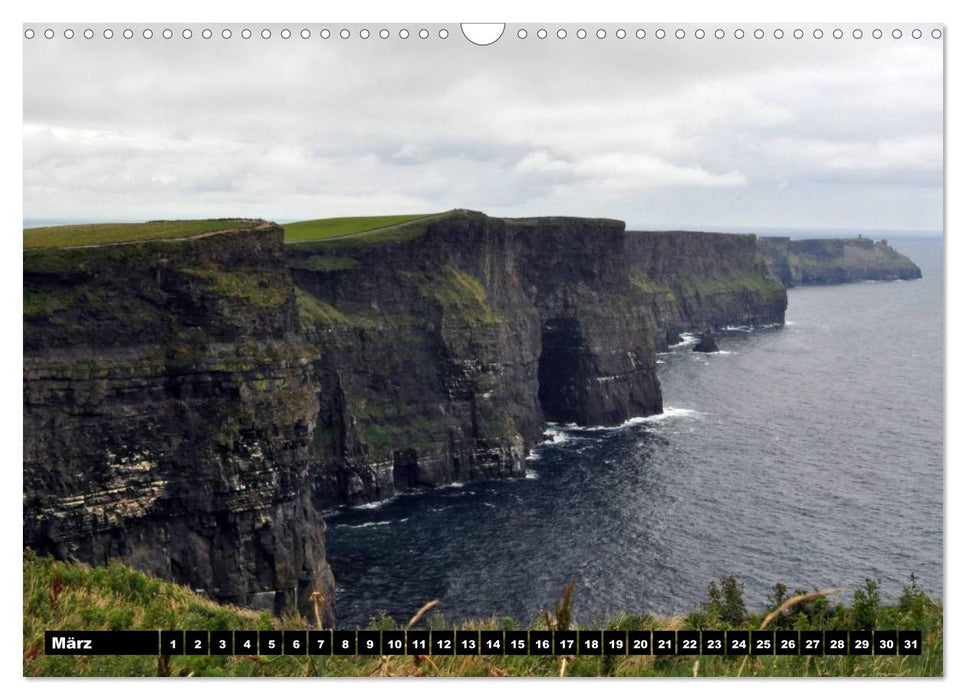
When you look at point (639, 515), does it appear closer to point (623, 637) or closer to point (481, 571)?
point (481, 571)

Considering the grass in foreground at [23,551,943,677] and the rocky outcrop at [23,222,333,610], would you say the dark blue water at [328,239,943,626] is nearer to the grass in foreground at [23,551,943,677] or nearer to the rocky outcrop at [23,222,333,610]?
the rocky outcrop at [23,222,333,610]

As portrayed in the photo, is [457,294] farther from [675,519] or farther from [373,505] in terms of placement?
[675,519]

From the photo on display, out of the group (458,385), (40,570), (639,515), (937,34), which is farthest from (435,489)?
(937,34)

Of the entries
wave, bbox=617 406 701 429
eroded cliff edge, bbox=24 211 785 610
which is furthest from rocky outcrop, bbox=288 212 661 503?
wave, bbox=617 406 701 429

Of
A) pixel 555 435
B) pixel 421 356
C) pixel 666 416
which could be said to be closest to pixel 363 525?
pixel 421 356

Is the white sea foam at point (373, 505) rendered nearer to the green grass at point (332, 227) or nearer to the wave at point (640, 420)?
the green grass at point (332, 227)
